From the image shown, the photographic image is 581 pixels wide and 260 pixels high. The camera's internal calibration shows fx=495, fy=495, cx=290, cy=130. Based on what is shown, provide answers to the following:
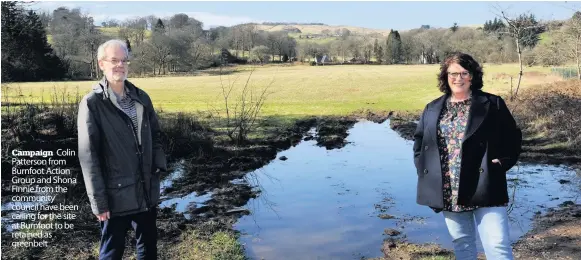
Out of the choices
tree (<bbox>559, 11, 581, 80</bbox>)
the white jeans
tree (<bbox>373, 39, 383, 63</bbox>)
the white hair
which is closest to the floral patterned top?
the white jeans

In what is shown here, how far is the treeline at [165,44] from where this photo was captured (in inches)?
648

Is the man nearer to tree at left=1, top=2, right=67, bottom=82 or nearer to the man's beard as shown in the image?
the man's beard

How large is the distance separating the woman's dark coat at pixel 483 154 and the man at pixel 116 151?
217 centimetres

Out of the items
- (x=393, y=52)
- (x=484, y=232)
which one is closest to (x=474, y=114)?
(x=484, y=232)

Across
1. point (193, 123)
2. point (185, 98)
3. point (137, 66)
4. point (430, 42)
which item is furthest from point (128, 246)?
point (430, 42)

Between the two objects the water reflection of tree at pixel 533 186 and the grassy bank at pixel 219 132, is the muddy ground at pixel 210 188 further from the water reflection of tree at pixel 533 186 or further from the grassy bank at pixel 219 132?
the water reflection of tree at pixel 533 186

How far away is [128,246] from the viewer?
607 cm

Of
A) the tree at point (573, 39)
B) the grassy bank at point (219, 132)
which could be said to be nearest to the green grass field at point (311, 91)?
the grassy bank at point (219, 132)

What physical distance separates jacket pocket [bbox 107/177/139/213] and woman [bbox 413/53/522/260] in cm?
219

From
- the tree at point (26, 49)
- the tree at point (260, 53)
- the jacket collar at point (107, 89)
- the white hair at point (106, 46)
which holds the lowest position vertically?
the jacket collar at point (107, 89)

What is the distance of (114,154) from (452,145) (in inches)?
97.3

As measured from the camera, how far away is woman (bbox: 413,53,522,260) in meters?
3.56

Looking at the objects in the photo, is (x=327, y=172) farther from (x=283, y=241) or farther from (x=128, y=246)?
(x=128, y=246)

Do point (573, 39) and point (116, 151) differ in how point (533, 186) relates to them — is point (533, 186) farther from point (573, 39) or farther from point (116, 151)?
point (573, 39)
